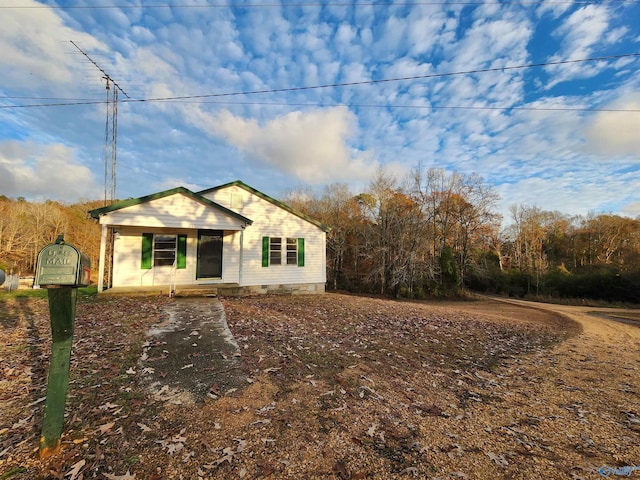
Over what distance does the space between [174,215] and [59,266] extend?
927 cm

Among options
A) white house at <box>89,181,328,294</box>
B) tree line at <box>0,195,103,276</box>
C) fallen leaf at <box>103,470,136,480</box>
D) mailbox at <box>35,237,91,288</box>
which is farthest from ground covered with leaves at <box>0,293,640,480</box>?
tree line at <box>0,195,103,276</box>

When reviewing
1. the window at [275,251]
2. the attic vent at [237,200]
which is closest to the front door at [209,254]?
the attic vent at [237,200]

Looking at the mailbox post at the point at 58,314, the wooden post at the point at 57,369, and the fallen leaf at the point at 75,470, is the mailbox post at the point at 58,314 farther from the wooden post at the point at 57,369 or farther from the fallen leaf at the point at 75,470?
the fallen leaf at the point at 75,470

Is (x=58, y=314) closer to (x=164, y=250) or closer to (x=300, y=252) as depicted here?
(x=164, y=250)

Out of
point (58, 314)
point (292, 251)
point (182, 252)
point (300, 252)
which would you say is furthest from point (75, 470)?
point (300, 252)

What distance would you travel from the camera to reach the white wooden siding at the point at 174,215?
9953 millimetres

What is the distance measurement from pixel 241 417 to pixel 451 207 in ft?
92.8

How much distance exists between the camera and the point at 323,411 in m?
3.09

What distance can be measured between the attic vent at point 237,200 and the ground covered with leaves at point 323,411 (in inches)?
302

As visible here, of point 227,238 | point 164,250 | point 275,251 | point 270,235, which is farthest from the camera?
point 275,251

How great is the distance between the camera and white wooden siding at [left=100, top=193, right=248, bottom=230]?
32.7ft

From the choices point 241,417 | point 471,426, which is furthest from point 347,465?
point 471,426

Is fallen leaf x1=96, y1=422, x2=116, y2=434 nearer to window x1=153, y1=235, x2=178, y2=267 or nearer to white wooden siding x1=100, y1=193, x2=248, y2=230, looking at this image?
white wooden siding x1=100, y1=193, x2=248, y2=230

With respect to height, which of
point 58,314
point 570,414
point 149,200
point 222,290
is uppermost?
point 149,200
